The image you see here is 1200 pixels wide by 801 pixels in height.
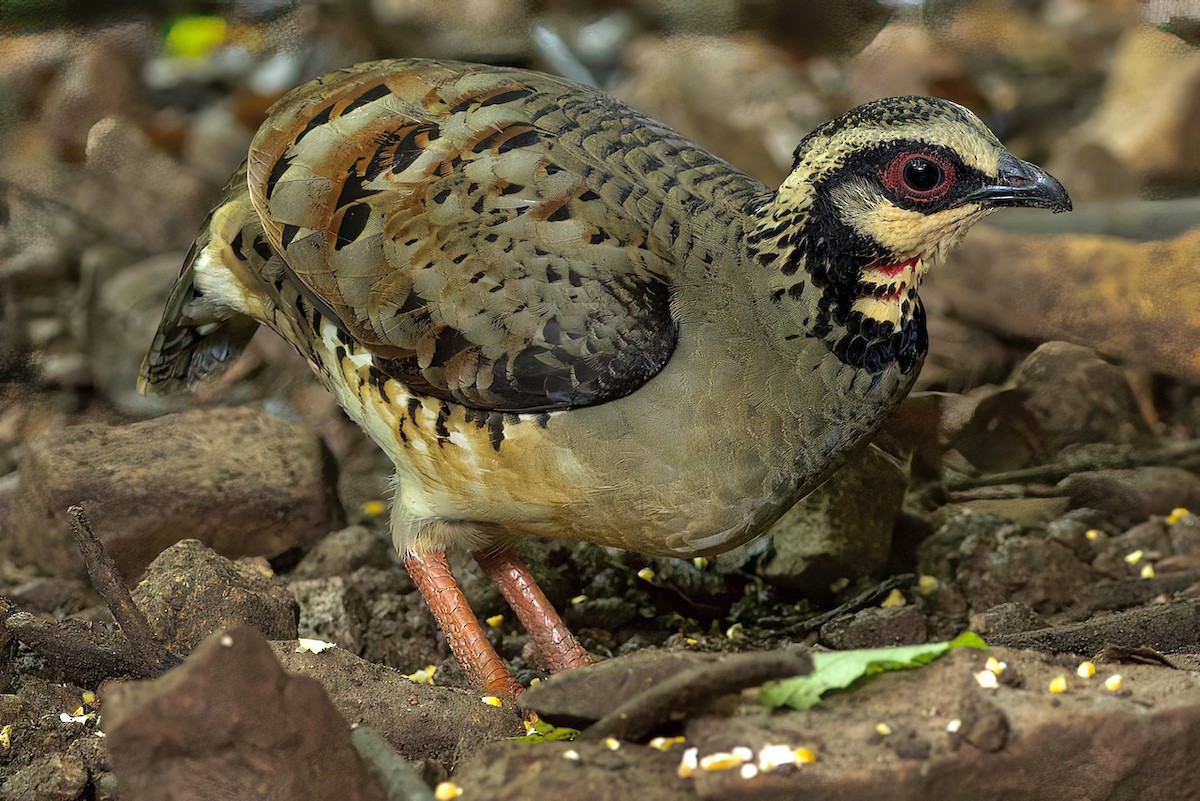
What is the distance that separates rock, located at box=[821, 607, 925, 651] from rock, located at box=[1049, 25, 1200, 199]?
3.19 metres

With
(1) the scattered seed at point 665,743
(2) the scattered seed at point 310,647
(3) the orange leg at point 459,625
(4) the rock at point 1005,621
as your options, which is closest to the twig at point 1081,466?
(4) the rock at point 1005,621

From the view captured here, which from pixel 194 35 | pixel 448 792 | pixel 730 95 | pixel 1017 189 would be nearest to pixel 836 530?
pixel 1017 189

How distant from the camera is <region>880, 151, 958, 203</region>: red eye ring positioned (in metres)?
3.50

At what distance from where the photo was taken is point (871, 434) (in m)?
3.81

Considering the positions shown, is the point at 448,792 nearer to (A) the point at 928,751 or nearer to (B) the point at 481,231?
(A) the point at 928,751

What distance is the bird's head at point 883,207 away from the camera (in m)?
3.51

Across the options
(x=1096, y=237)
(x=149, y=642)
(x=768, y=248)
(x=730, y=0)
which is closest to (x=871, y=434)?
(x=768, y=248)

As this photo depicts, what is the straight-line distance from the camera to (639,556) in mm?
4746

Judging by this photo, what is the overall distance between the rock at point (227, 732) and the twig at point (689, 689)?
54cm

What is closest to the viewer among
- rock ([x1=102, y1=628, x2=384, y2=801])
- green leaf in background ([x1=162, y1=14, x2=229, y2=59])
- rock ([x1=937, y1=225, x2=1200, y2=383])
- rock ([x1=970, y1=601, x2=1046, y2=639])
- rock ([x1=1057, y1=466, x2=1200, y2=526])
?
rock ([x1=102, y1=628, x2=384, y2=801])

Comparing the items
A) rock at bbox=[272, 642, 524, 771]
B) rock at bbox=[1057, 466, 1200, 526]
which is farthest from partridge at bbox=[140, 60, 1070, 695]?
rock at bbox=[1057, 466, 1200, 526]

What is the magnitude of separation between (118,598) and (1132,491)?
354 centimetres

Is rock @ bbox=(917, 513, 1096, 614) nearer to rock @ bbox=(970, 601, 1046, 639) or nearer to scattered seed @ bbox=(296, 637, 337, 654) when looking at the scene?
rock @ bbox=(970, 601, 1046, 639)

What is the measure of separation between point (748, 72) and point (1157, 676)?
16.9 ft
